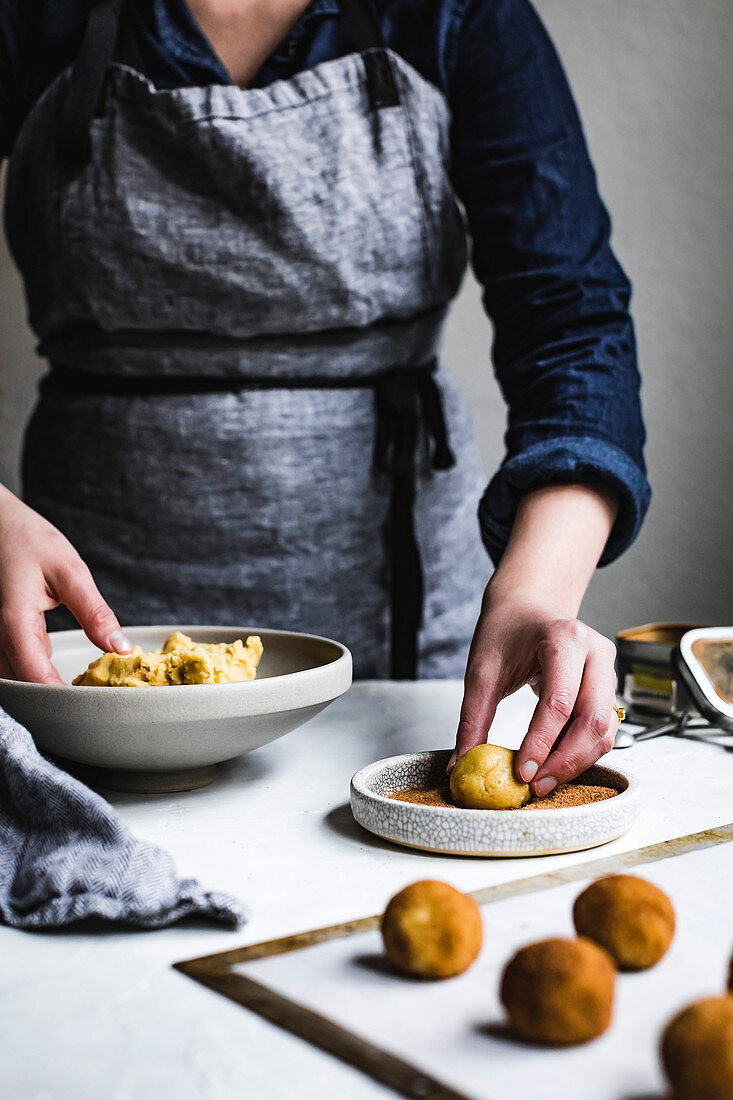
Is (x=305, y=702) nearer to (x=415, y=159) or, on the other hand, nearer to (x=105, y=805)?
(x=105, y=805)

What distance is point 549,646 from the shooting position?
0.64m

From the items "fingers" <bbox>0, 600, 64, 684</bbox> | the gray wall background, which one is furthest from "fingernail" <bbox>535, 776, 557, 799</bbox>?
the gray wall background

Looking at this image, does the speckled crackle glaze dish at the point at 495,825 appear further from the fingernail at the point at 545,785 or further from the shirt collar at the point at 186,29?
the shirt collar at the point at 186,29

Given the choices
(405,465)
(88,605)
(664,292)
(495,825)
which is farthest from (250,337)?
(664,292)

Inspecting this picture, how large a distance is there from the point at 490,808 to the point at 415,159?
2.46 feet

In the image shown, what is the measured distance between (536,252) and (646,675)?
0.42 m

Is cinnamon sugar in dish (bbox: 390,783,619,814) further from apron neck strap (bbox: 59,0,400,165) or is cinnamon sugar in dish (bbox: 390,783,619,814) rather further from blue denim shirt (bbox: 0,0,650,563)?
apron neck strap (bbox: 59,0,400,165)

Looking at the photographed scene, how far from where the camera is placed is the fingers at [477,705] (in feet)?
2.14

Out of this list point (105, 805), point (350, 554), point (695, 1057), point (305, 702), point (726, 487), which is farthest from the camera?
point (726, 487)

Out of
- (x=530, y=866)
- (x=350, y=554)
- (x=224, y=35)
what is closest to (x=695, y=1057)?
(x=530, y=866)

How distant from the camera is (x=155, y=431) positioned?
43.4 inches

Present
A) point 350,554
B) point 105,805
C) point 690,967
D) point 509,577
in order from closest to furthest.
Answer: point 690,967 → point 105,805 → point 509,577 → point 350,554

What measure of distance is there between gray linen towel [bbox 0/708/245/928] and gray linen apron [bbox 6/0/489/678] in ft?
1.86

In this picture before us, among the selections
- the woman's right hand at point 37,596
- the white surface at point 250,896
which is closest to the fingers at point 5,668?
the woman's right hand at point 37,596
